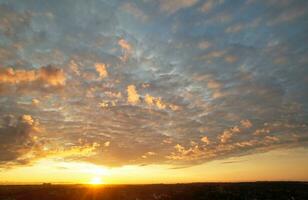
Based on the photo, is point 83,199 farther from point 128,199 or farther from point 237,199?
point 237,199

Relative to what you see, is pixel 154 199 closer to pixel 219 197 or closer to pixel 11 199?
pixel 219 197

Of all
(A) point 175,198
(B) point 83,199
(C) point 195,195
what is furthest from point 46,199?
(C) point 195,195

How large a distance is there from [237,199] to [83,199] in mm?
34262

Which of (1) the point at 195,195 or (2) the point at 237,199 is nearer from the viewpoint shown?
(2) the point at 237,199

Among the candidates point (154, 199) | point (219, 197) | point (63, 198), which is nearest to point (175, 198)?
point (154, 199)

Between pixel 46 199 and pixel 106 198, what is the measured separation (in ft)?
44.0

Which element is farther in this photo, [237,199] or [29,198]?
[29,198]

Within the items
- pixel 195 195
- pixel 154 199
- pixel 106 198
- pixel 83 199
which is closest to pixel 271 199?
pixel 195 195

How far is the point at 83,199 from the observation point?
216 ft

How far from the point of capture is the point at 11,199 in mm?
65438

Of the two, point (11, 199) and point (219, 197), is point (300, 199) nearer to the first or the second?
point (219, 197)

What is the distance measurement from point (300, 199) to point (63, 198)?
54610 millimetres

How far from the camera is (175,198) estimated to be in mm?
66062

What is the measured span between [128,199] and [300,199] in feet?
129
